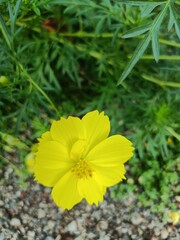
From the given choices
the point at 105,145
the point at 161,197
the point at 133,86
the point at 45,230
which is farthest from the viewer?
the point at 133,86

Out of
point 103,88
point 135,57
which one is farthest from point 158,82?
point 135,57

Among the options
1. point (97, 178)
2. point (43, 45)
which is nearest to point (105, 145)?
point (97, 178)

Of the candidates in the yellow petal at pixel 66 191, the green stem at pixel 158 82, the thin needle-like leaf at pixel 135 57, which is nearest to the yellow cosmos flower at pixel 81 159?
the yellow petal at pixel 66 191

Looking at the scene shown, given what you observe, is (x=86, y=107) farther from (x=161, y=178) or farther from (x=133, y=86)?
(x=161, y=178)

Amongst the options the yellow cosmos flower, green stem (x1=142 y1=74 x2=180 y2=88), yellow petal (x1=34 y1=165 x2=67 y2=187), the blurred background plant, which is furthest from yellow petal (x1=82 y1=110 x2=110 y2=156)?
green stem (x1=142 y1=74 x2=180 y2=88)

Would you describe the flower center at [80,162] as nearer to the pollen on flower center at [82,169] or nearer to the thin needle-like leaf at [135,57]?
the pollen on flower center at [82,169]

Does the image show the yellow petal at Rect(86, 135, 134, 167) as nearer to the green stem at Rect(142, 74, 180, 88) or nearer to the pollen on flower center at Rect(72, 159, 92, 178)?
the pollen on flower center at Rect(72, 159, 92, 178)
